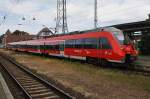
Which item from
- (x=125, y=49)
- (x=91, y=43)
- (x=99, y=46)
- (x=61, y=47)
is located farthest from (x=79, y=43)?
(x=125, y=49)

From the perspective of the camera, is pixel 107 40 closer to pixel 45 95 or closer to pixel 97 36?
pixel 97 36

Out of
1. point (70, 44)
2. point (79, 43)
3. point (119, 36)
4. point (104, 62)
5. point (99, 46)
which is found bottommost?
point (104, 62)

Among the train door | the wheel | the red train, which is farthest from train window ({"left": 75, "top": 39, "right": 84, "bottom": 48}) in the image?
the train door

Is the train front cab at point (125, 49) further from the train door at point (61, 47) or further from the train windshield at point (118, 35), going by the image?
the train door at point (61, 47)

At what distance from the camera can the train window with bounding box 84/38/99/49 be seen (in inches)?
992

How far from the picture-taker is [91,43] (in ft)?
86.1

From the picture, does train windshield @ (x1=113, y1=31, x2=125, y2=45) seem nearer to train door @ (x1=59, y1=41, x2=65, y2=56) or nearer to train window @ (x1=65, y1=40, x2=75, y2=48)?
train window @ (x1=65, y1=40, x2=75, y2=48)

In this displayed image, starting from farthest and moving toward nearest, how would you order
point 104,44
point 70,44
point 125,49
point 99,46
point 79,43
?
point 70,44, point 79,43, point 99,46, point 104,44, point 125,49

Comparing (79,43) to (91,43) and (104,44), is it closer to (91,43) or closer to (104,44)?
(91,43)

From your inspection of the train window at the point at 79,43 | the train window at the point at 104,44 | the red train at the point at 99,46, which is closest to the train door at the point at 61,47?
the red train at the point at 99,46

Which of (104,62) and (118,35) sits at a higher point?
(118,35)

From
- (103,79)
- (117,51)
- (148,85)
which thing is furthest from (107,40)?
(148,85)

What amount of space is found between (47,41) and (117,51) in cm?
2238

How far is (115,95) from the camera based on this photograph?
41.1 ft
